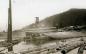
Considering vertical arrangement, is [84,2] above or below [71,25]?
above

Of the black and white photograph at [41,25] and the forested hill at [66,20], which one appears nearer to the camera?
the black and white photograph at [41,25]

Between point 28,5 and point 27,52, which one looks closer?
point 27,52

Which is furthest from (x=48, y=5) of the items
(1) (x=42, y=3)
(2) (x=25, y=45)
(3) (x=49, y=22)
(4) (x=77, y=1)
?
(2) (x=25, y=45)

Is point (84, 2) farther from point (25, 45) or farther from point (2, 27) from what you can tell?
point (2, 27)

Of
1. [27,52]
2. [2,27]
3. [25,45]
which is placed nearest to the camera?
[27,52]

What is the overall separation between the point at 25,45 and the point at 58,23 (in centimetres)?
63

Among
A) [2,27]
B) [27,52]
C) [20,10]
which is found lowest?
[27,52]

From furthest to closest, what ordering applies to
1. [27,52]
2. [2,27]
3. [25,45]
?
[2,27], [25,45], [27,52]

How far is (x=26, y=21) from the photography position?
282 cm

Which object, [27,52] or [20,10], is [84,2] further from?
[27,52]

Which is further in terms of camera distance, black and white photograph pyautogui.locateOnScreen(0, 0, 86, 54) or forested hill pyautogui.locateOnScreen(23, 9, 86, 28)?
forested hill pyautogui.locateOnScreen(23, 9, 86, 28)

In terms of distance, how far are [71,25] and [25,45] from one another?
2.62ft

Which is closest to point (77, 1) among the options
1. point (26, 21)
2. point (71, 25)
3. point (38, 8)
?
point (71, 25)

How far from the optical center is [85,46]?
2539 millimetres
